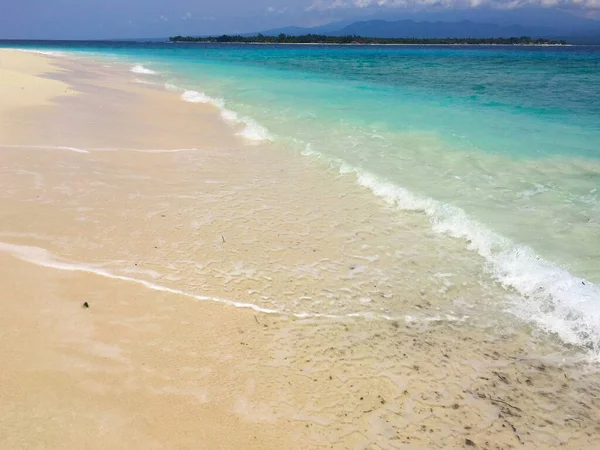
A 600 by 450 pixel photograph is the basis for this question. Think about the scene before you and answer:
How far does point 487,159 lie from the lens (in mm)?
10531

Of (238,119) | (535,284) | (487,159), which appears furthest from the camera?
(238,119)

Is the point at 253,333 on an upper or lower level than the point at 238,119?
lower

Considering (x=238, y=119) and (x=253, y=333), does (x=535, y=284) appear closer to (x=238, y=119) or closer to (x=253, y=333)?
(x=253, y=333)

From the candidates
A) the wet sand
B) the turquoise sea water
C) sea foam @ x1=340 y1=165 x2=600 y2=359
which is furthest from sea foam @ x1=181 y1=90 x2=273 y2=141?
sea foam @ x1=340 y1=165 x2=600 y2=359

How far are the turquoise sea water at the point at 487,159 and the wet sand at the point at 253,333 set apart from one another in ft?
1.90

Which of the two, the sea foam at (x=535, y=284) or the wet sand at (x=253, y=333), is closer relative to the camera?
the wet sand at (x=253, y=333)

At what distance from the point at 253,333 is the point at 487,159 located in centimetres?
828

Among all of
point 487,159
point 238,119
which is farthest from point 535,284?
point 238,119

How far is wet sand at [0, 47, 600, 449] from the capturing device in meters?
3.29

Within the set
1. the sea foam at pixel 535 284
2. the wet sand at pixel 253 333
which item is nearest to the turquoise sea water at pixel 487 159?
the sea foam at pixel 535 284

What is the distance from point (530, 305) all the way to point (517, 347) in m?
0.86

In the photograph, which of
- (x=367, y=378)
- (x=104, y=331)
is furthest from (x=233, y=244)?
(x=367, y=378)

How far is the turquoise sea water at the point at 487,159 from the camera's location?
18.0ft

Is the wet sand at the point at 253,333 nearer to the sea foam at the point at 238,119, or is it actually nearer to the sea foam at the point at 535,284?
the sea foam at the point at 535,284
